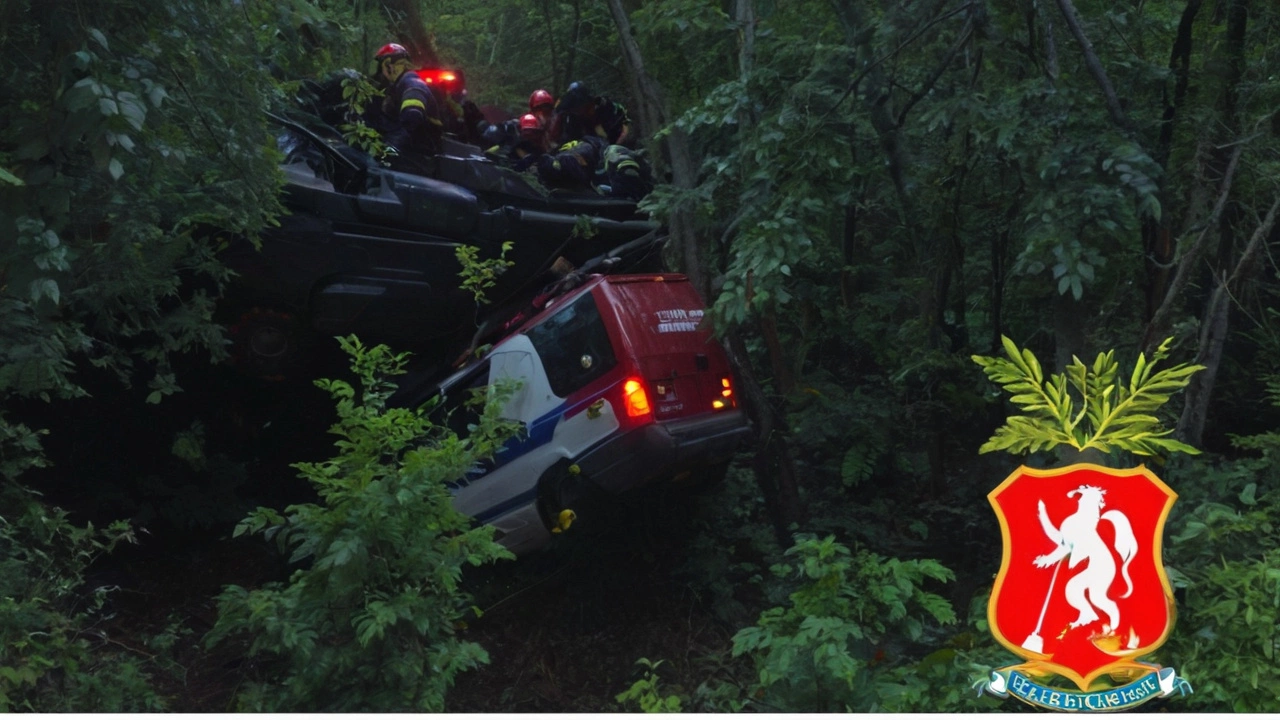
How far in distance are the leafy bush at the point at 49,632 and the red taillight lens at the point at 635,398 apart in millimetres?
2835

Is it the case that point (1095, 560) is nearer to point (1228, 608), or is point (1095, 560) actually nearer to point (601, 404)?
point (1228, 608)

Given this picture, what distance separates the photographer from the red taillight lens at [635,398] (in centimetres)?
608

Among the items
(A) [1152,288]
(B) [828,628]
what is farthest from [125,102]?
(A) [1152,288]

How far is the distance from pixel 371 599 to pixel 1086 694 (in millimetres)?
2719

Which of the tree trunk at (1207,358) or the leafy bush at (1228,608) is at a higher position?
the tree trunk at (1207,358)

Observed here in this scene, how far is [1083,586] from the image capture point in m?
3.27

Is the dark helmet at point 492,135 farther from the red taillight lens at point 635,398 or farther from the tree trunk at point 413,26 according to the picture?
the red taillight lens at point 635,398

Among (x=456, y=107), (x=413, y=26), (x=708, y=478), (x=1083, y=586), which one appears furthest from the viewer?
(x=413, y=26)

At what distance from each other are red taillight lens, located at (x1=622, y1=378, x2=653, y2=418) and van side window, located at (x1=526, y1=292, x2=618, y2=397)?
20cm

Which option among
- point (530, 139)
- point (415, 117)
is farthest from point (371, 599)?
point (530, 139)

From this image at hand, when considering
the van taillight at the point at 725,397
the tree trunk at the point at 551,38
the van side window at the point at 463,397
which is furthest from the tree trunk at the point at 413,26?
the van taillight at the point at 725,397

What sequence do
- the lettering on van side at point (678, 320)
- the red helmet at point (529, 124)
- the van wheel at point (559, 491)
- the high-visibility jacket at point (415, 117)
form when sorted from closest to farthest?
the van wheel at point (559, 491) < the lettering on van side at point (678, 320) < the high-visibility jacket at point (415, 117) < the red helmet at point (529, 124)

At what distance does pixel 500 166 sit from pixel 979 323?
441cm

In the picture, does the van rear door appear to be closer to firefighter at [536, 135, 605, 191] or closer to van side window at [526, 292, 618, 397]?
van side window at [526, 292, 618, 397]
